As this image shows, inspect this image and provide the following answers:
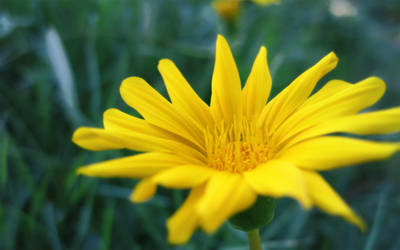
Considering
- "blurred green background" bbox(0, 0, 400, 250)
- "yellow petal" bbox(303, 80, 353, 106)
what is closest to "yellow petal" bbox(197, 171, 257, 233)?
"yellow petal" bbox(303, 80, 353, 106)

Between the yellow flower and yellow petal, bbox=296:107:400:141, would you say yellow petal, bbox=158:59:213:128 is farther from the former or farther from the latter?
yellow petal, bbox=296:107:400:141

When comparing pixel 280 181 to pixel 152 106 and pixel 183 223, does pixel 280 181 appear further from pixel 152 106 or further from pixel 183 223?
pixel 152 106

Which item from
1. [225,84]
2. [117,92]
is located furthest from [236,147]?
[117,92]

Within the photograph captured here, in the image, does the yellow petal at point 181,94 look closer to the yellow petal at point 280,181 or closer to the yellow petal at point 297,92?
the yellow petal at point 297,92

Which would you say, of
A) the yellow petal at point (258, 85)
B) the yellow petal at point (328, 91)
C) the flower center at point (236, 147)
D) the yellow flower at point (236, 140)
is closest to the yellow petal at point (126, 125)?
the yellow flower at point (236, 140)

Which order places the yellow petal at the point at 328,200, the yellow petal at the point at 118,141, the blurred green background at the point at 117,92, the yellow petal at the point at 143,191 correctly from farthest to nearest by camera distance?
the blurred green background at the point at 117,92, the yellow petal at the point at 118,141, the yellow petal at the point at 143,191, the yellow petal at the point at 328,200
